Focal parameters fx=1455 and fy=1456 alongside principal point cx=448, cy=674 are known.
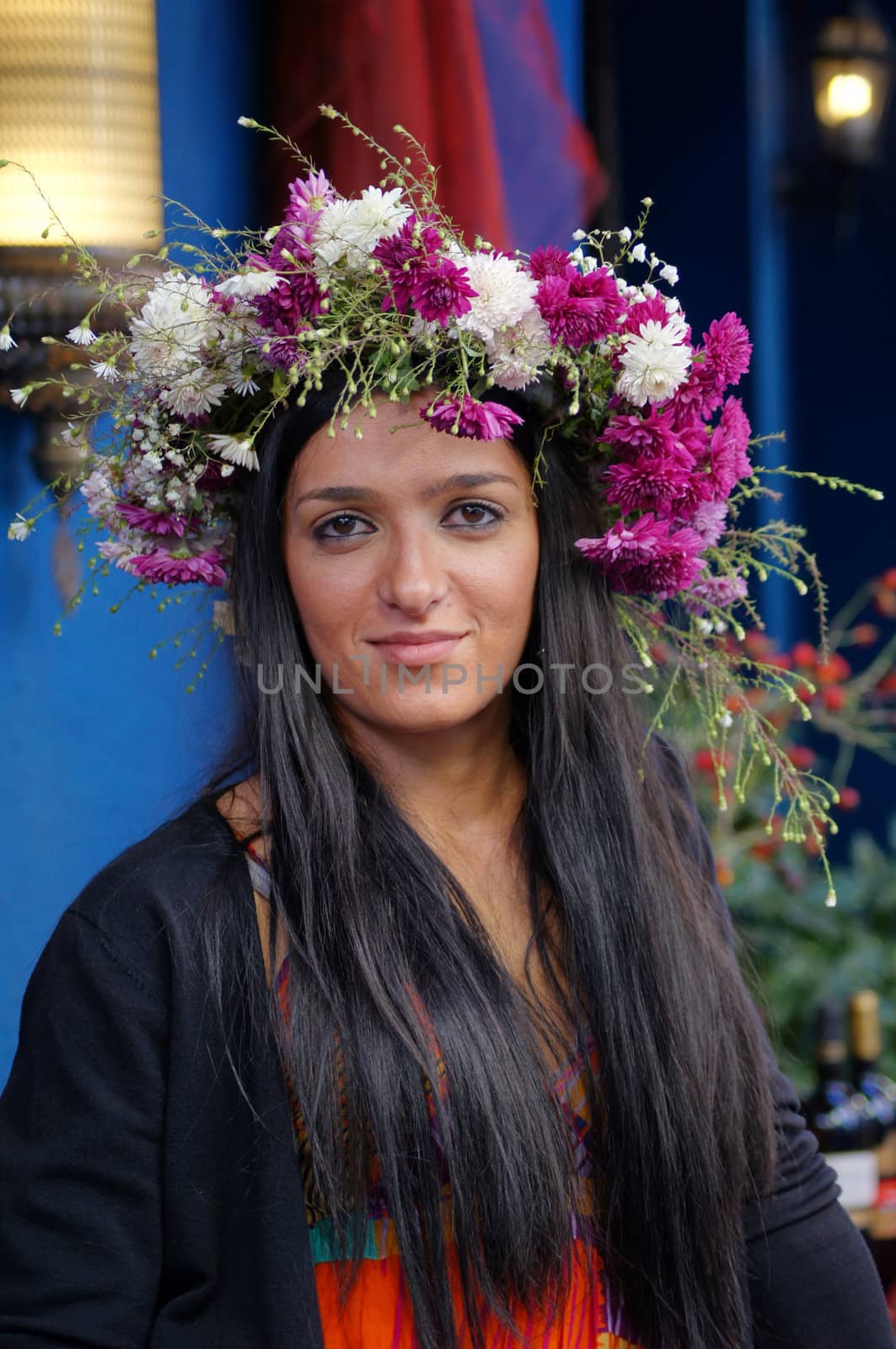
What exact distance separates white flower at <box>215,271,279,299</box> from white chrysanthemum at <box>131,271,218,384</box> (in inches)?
2.5

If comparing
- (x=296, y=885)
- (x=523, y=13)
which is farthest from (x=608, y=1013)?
(x=523, y=13)

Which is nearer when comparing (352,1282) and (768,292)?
(352,1282)

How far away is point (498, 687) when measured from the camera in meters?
1.54

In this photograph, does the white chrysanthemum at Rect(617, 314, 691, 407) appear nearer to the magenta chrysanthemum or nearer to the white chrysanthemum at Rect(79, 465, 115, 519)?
the magenta chrysanthemum

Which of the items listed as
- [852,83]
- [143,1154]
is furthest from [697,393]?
[852,83]

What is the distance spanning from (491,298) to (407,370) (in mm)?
107

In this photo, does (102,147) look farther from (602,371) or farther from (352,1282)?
(352,1282)

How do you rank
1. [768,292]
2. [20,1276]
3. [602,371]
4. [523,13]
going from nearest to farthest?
[20,1276], [602,371], [523,13], [768,292]

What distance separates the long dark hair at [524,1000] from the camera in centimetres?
137

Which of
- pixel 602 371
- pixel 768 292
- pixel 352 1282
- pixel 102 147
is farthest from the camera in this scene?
pixel 768 292

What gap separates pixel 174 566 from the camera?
1.57 m

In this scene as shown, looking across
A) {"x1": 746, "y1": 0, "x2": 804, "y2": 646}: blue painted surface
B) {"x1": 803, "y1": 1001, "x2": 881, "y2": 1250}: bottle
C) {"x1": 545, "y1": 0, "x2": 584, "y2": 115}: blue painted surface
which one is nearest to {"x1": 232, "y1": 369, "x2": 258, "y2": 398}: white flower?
{"x1": 803, "y1": 1001, "x2": 881, "y2": 1250}: bottle

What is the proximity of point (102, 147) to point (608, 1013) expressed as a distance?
135 cm

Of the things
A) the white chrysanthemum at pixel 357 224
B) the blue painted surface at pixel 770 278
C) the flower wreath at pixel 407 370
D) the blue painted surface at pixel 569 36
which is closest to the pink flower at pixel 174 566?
the flower wreath at pixel 407 370
